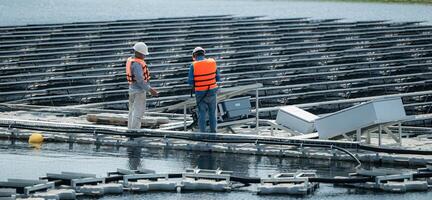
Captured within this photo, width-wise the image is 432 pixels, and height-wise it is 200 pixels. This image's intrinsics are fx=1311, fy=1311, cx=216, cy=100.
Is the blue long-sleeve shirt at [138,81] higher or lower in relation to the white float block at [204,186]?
higher

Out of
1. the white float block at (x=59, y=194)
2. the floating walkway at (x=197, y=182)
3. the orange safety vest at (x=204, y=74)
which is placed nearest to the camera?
the white float block at (x=59, y=194)

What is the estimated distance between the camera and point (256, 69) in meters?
34.7

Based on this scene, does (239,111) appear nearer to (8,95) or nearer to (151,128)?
(151,128)

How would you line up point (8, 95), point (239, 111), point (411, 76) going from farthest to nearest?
1. point (411, 76)
2. point (8, 95)
3. point (239, 111)

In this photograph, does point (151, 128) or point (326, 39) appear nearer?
point (151, 128)

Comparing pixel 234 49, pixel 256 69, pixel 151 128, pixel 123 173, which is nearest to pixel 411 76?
pixel 256 69

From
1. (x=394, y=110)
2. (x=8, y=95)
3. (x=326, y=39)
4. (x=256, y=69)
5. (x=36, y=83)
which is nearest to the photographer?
(x=394, y=110)

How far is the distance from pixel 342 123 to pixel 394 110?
777 mm

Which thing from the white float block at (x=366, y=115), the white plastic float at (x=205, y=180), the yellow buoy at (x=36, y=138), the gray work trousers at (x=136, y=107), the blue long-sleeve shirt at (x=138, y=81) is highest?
the blue long-sleeve shirt at (x=138, y=81)

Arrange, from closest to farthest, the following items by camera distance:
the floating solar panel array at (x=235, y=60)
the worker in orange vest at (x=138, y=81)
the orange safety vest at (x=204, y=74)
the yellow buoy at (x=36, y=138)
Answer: the orange safety vest at (x=204, y=74), the worker in orange vest at (x=138, y=81), the yellow buoy at (x=36, y=138), the floating solar panel array at (x=235, y=60)

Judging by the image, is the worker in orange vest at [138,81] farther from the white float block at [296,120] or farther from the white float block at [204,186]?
the white float block at [204,186]

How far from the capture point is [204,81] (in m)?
19.8

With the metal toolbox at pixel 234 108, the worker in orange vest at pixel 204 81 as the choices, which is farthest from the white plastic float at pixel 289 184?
the metal toolbox at pixel 234 108

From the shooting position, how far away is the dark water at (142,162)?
17.7 m
